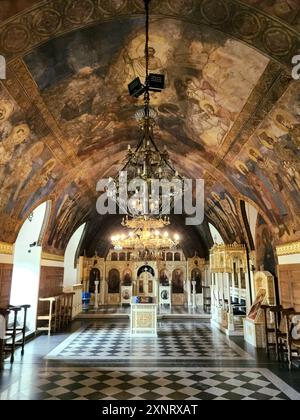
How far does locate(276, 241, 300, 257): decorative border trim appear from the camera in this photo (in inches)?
355

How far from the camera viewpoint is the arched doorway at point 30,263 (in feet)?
40.0

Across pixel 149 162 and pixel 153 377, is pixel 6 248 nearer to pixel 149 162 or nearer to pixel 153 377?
pixel 149 162

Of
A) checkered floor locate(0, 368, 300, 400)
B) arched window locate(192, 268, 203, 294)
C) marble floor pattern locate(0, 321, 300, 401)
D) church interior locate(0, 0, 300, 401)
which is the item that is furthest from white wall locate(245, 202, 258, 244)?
arched window locate(192, 268, 203, 294)

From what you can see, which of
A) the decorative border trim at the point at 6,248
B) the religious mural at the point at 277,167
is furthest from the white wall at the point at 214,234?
the decorative border trim at the point at 6,248

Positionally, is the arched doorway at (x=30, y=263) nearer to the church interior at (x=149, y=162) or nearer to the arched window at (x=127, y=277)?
the church interior at (x=149, y=162)

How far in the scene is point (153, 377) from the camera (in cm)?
675

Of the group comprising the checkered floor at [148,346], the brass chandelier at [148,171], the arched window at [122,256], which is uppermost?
the brass chandelier at [148,171]

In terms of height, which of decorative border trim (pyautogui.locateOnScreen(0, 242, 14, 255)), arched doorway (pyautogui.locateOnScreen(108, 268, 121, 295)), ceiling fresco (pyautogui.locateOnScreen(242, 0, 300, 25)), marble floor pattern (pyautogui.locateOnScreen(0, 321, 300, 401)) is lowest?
marble floor pattern (pyautogui.locateOnScreen(0, 321, 300, 401))

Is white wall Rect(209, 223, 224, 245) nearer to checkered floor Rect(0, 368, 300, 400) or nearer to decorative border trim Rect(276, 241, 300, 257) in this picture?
decorative border trim Rect(276, 241, 300, 257)

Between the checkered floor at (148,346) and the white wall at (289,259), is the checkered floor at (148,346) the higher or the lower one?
the lower one

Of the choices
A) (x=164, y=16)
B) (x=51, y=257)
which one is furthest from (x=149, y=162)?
(x=51, y=257)

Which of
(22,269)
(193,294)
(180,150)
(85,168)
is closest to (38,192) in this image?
(85,168)

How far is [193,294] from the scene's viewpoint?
22.5 metres

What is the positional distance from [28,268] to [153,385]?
27.0ft
